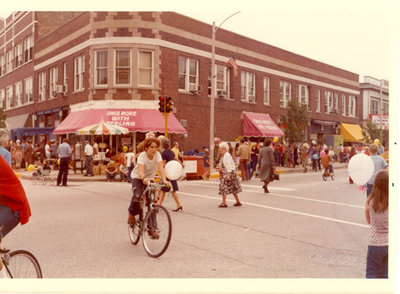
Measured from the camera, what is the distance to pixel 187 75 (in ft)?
60.2

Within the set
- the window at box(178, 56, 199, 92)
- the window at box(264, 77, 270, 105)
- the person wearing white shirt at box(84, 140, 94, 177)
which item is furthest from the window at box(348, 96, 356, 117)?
the window at box(178, 56, 199, 92)

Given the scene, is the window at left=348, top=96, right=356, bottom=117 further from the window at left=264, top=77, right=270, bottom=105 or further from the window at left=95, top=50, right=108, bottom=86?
the window at left=95, top=50, right=108, bottom=86

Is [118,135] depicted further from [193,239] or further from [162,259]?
[162,259]

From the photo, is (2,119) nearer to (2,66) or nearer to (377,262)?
(2,66)

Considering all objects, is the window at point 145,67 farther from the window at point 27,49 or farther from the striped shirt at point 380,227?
the striped shirt at point 380,227

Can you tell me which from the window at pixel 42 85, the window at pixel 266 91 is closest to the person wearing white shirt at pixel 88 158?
the window at pixel 42 85

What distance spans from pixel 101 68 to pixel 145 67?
113 inches

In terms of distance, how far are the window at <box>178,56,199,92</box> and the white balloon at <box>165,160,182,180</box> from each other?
1145 cm

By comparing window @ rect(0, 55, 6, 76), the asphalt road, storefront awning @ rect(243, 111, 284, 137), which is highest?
window @ rect(0, 55, 6, 76)

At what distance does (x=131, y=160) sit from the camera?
33.5 feet

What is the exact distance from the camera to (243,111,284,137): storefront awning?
8.71 m

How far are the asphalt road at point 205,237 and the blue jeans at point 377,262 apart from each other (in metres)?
0.48

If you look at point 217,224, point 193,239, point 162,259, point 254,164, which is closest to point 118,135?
point 254,164

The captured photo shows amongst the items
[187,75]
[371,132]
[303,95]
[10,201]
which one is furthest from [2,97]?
[187,75]
